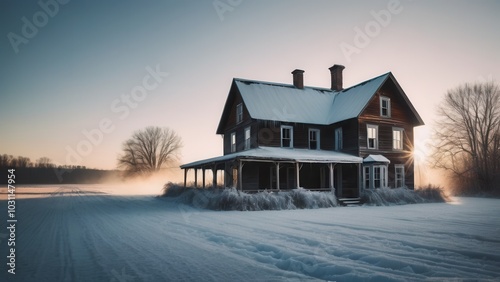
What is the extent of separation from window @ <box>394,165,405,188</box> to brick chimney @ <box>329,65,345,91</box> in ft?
30.1

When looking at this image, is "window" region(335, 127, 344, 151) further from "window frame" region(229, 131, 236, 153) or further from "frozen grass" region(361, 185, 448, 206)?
"window frame" region(229, 131, 236, 153)

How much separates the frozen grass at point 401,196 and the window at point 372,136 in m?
3.83

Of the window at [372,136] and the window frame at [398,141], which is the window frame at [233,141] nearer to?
the window at [372,136]

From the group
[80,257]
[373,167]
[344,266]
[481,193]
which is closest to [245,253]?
[344,266]

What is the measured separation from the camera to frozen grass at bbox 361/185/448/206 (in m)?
20.1

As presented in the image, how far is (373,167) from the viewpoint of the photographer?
2247 cm

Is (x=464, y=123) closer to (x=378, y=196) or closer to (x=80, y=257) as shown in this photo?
(x=378, y=196)

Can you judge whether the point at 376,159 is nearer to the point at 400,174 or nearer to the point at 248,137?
the point at 400,174

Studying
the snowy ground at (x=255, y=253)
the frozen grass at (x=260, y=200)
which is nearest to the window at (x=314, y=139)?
the frozen grass at (x=260, y=200)

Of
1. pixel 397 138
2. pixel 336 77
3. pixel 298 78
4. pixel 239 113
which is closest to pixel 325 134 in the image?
pixel 397 138

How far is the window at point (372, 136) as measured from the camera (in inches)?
932

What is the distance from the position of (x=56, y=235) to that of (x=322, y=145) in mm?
19792

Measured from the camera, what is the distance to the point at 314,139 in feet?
81.6

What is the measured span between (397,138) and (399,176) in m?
2.99
